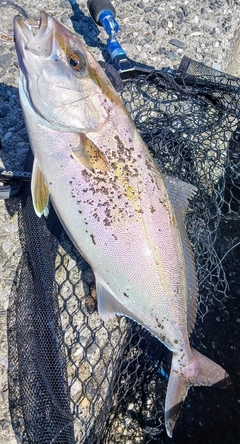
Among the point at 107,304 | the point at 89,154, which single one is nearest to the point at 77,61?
the point at 89,154

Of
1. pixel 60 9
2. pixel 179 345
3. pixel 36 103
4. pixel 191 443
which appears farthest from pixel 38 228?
pixel 60 9

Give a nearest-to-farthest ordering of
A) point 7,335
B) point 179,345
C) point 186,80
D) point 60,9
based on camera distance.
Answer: point 179,345
point 7,335
point 186,80
point 60,9

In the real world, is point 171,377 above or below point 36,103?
below

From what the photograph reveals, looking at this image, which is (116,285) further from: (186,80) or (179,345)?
(186,80)

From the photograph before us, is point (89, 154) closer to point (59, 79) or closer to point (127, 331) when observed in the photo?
point (59, 79)

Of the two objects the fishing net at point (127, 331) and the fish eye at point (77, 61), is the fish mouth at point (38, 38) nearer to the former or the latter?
the fish eye at point (77, 61)

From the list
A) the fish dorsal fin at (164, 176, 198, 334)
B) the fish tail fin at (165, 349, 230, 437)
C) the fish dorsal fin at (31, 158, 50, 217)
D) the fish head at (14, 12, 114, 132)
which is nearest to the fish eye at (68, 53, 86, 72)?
the fish head at (14, 12, 114, 132)

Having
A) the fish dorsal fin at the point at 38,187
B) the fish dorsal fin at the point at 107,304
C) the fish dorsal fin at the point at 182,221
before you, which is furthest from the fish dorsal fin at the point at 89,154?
the fish dorsal fin at the point at 107,304

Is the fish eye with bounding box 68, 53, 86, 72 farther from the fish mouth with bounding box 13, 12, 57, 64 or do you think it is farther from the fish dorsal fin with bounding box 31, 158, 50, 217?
the fish dorsal fin with bounding box 31, 158, 50, 217
